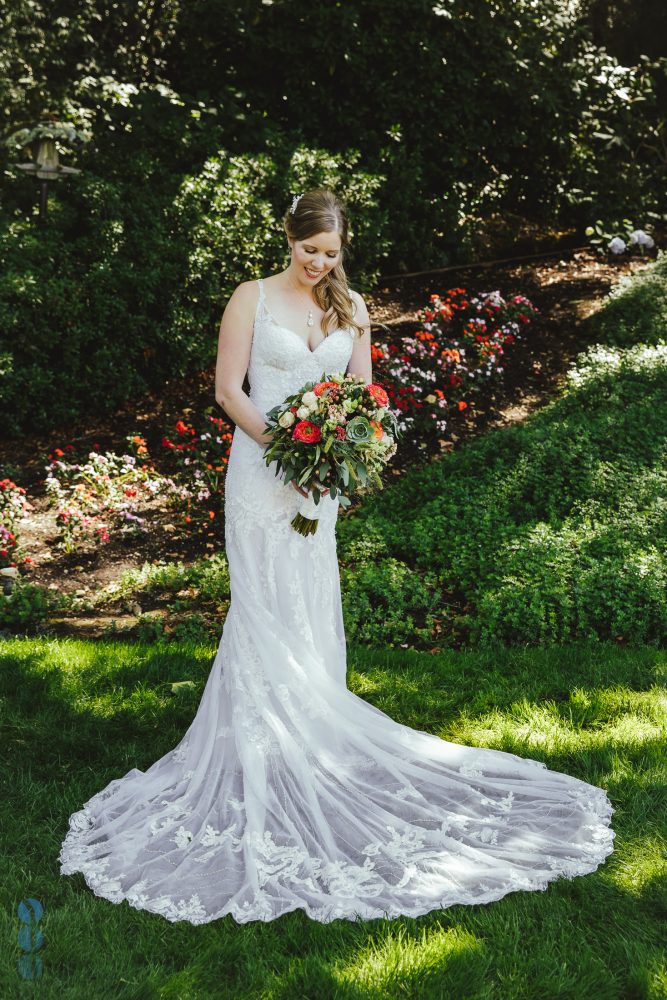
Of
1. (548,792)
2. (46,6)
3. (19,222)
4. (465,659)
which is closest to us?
(548,792)

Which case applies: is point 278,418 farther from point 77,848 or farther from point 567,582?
point 567,582

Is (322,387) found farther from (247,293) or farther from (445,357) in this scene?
(445,357)

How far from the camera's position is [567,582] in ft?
18.4

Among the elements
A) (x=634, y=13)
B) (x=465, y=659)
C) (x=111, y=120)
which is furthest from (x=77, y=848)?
(x=634, y=13)

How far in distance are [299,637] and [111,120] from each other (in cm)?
748

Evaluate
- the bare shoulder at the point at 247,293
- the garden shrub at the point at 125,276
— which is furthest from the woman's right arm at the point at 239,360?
the garden shrub at the point at 125,276

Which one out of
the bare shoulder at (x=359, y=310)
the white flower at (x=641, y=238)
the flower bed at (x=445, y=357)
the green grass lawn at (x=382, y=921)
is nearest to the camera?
the green grass lawn at (x=382, y=921)

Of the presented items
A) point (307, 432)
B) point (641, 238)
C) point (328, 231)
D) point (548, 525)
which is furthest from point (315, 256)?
point (641, 238)

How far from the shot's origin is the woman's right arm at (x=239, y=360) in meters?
3.72

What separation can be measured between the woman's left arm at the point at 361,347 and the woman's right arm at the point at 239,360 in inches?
19.7

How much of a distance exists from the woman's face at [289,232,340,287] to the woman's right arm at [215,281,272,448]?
0.22 m

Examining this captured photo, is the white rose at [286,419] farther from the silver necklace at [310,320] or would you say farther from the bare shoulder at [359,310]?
the bare shoulder at [359,310]

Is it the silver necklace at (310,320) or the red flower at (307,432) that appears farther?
the silver necklace at (310,320)

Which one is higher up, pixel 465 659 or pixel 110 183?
pixel 110 183
